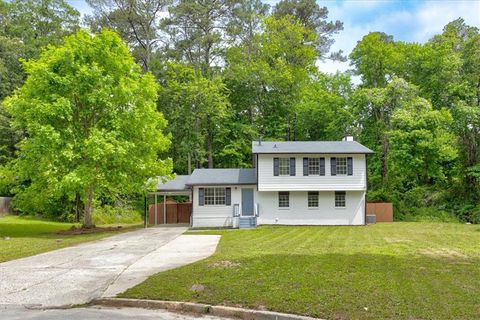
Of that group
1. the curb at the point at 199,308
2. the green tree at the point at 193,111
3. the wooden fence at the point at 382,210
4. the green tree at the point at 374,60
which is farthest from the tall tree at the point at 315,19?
the curb at the point at 199,308

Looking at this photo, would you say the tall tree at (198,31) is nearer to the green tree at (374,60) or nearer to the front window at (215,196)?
the green tree at (374,60)

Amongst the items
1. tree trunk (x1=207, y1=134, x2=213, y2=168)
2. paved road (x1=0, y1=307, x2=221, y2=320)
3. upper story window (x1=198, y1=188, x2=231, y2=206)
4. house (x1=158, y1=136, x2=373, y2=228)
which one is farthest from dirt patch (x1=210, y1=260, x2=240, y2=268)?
tree trunk (x1=207, y1=134, x2=213, y2=168)

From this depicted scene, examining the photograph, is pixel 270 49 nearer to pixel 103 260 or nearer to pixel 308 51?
pixel 308 51

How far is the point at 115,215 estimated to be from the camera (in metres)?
33.5

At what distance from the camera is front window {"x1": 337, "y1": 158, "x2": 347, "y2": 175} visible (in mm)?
26078

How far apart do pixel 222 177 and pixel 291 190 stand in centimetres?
433

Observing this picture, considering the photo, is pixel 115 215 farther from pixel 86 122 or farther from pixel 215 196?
pixel 86 122

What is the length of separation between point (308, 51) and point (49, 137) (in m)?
27.2

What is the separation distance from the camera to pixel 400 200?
31.3 meters

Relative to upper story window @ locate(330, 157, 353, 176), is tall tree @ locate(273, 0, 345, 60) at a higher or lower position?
higher

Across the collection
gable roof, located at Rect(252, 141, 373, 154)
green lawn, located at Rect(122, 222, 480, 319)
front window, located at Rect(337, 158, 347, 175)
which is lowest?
green lawn, located at Rect(122, 222, 480, 319)

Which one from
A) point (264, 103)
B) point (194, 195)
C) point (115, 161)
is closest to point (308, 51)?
point (264, 103)

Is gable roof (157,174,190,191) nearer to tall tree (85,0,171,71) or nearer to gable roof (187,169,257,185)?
gable roof (187,169,257,185)

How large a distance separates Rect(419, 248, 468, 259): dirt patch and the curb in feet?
22.4
